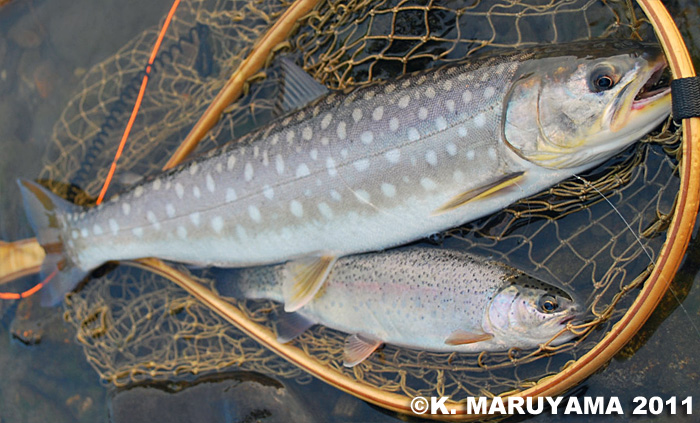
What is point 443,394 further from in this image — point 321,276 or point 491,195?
point 491,195

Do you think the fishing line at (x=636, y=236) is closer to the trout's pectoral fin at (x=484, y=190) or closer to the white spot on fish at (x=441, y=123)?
the trout's pectoral fin at (x=484, y=190)

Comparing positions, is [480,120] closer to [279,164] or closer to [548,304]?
[548,304]

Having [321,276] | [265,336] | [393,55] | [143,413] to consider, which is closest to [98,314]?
[143,413]

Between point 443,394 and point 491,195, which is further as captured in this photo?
point 443,394

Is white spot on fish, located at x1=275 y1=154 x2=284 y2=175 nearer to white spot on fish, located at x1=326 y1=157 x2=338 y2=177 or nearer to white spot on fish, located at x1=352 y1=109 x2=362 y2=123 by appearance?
white spot on fish, located at x1=326 y1=157 x2=338 y2=177

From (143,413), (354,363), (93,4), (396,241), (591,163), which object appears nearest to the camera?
(591,163)

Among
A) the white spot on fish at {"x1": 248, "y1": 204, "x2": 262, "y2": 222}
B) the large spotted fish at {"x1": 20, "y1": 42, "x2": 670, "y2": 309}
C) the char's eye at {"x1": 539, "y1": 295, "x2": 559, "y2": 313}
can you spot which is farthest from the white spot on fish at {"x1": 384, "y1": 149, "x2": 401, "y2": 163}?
the char's eye at {"x1": 539, "y1": 295, "x2": 559, "y2": 313}

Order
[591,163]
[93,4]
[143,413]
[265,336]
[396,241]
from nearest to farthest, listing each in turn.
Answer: [591,163], [396,241], [265,336], [143,413], [93,4]

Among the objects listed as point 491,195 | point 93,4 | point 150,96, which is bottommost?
point 491,195
